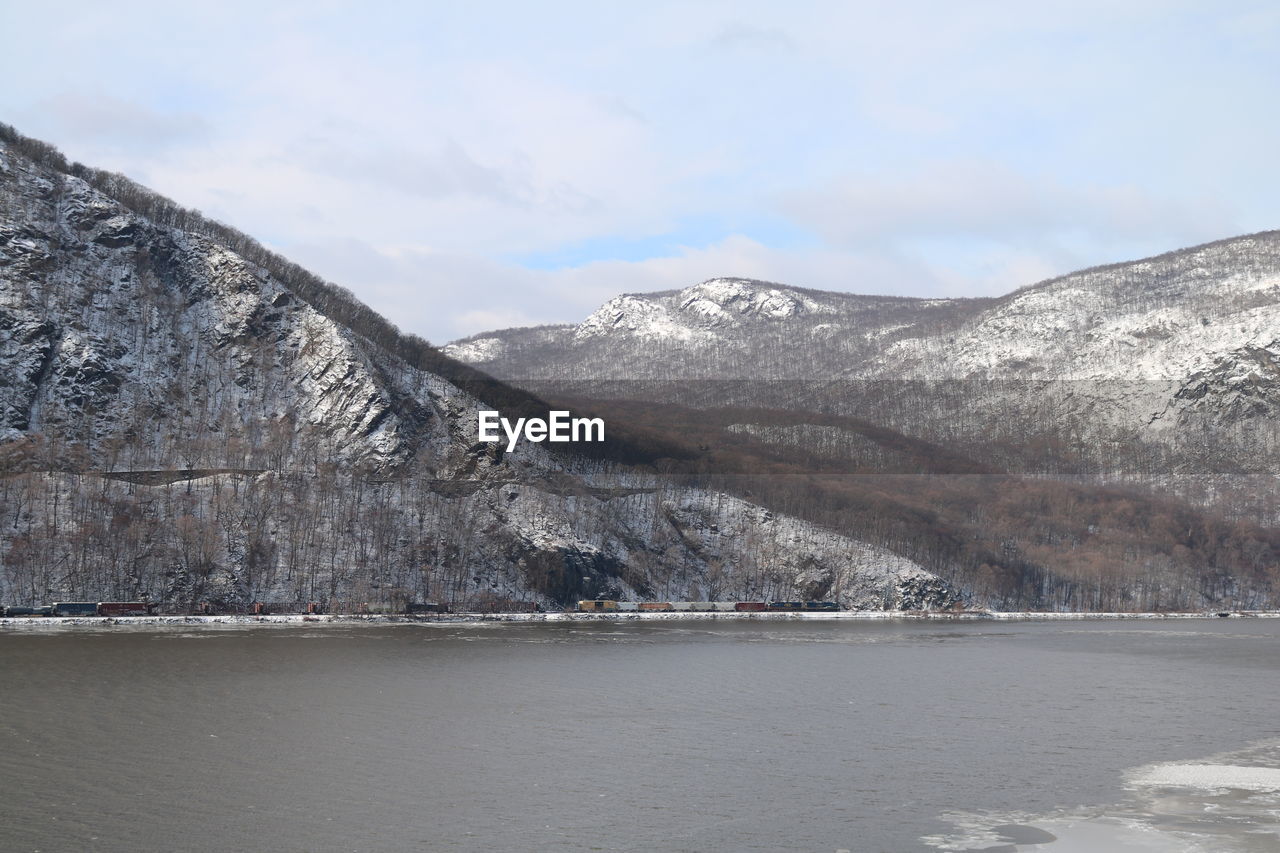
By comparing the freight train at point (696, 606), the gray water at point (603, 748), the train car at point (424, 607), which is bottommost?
the gray water at point (603, 748)

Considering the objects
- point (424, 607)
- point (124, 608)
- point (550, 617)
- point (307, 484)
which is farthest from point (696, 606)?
point (124, 608)

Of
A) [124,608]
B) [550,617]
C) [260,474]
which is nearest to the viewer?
[124,608]

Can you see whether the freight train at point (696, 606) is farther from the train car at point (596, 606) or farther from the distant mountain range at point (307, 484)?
the distant mountain range at point (307, 484)

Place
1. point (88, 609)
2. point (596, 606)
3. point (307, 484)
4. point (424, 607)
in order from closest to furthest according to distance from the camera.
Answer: point (88, 609) < point (424, 607) < point (596, 606) < point (307, 484)

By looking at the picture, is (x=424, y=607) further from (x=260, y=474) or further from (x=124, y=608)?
(x=260, y=474)

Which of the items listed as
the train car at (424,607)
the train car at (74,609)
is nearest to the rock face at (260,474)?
the train car at (424,607)
